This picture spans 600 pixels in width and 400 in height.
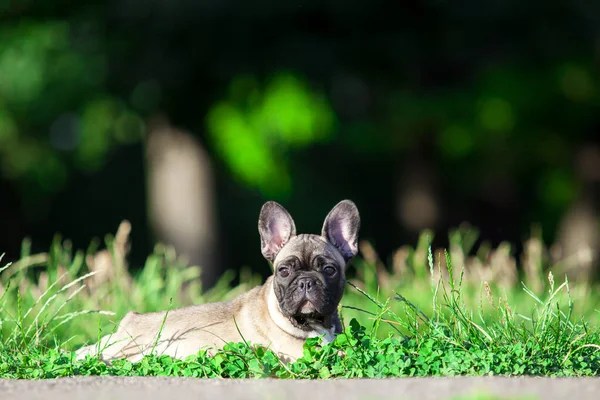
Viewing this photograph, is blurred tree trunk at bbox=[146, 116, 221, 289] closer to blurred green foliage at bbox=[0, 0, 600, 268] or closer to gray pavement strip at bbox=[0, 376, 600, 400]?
blurred green foliage at bbox=[0, 0, 600, 268]

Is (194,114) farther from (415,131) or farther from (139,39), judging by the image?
(415,131)

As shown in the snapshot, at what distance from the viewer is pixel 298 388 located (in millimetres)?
5660

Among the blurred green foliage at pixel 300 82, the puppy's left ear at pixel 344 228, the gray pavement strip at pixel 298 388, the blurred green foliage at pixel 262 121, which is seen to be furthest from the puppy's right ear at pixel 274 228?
the blurred green foliage at pixel 262 121

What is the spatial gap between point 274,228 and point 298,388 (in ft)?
6.76

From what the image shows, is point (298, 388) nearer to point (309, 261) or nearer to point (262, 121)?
point (309, 261)

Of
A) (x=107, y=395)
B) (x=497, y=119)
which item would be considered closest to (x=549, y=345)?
(x=107, y=395)

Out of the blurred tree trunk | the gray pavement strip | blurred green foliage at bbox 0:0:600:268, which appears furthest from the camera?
the blurred tree trunk

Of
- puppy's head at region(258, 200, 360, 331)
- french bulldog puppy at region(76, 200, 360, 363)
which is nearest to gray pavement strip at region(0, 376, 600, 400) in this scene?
french bulldog puppy at region(76, 200, 360, 363)

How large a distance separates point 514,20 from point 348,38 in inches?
125

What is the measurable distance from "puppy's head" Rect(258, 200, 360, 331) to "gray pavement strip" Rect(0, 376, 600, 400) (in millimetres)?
797

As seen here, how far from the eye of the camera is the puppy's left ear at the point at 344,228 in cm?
736

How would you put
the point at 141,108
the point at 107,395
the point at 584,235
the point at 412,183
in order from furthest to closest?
the point at 412,183, the point at 584,235, the point at 141,108, the point at 107,395

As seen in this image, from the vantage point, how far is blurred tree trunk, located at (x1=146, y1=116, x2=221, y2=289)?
18406 millimetres

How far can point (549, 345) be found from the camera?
6.68 meters
